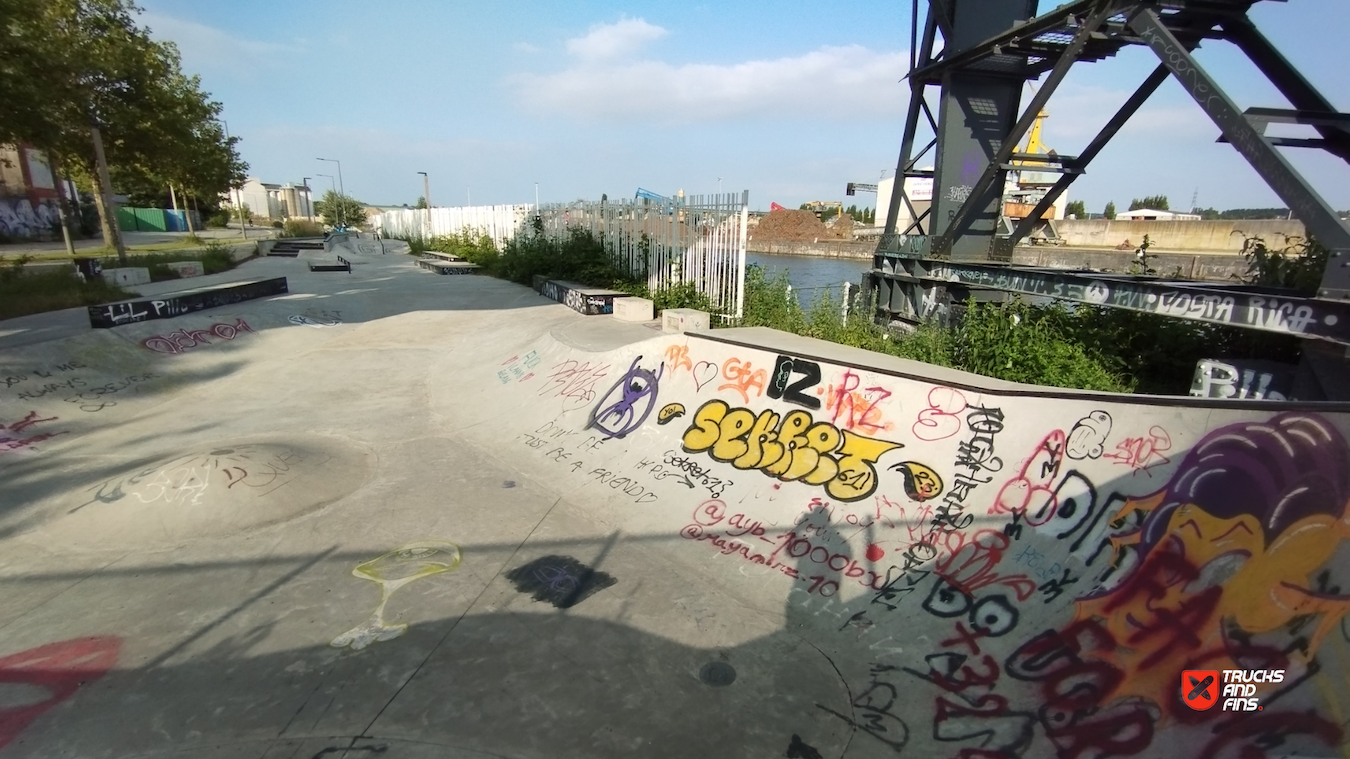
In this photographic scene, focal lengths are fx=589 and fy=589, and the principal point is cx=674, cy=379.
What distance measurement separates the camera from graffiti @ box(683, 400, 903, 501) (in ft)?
19.1

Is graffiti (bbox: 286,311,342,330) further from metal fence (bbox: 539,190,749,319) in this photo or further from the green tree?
the green tree

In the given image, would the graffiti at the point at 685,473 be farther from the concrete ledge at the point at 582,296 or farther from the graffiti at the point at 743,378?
the concrete ledge at the point at 582,296

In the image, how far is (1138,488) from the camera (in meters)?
4.20

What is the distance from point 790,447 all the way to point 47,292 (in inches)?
739

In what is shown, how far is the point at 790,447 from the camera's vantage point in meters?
6.47

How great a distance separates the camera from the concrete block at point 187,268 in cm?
2141

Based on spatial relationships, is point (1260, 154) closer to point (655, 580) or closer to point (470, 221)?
point (655, 580)

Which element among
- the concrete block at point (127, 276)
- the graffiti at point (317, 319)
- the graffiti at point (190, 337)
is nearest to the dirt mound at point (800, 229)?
the concrete block at point (127, 276)

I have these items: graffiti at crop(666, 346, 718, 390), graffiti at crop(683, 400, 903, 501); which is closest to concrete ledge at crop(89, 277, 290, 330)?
graffiti at crop(666, 346, 718, 390)

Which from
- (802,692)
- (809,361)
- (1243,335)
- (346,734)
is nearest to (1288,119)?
(1243,335)

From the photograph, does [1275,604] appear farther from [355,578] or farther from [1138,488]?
[355,578]

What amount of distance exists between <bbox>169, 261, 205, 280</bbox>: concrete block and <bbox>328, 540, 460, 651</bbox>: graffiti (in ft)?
73.6

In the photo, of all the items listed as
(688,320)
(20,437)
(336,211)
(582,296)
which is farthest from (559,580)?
(336,211)

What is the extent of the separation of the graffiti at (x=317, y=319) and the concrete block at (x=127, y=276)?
Answer: 7.03 metres
